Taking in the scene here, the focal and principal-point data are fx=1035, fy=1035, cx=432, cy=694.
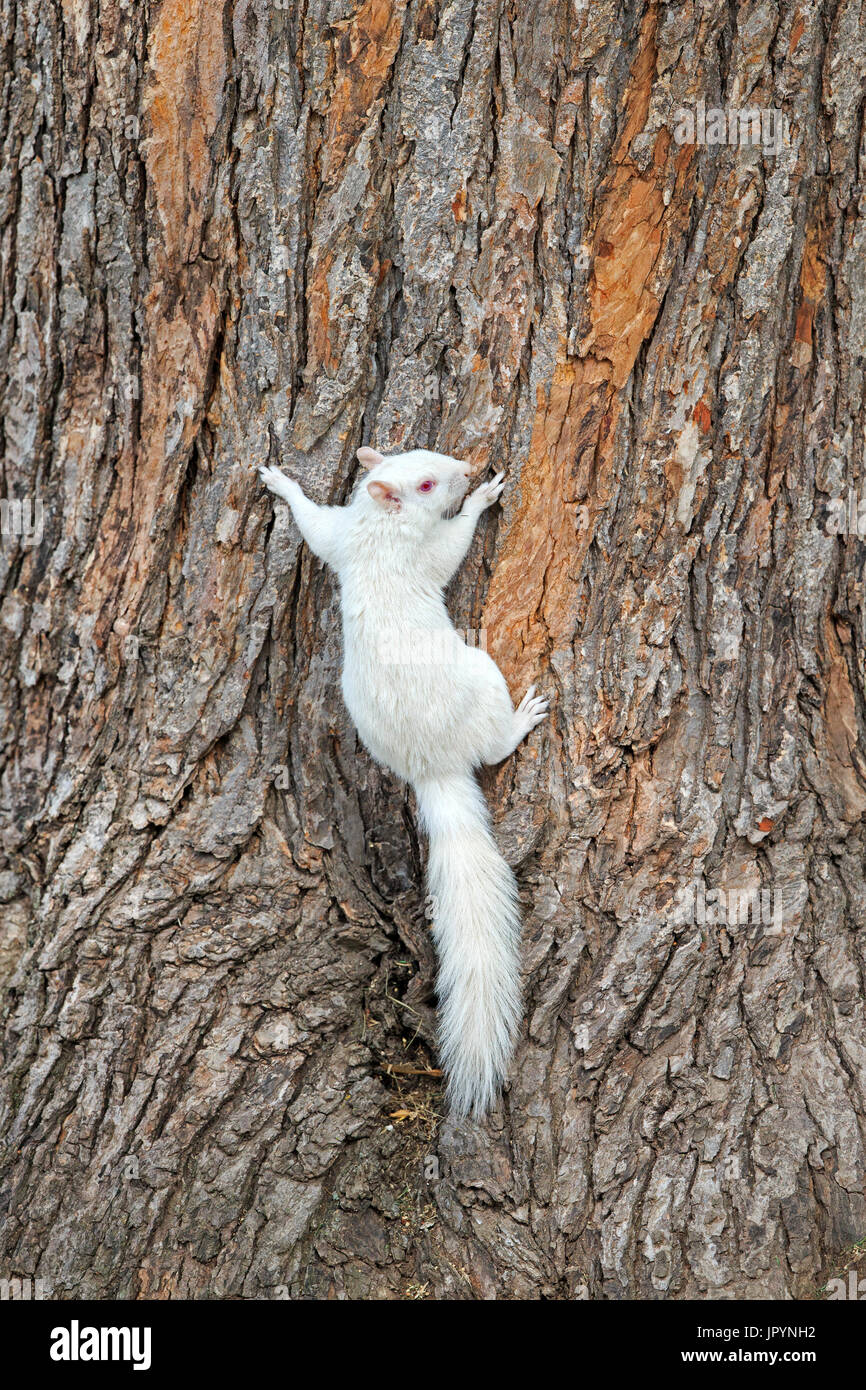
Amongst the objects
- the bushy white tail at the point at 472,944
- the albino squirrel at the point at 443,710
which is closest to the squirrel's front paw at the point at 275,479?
the albino squirrel at the point at 443,710

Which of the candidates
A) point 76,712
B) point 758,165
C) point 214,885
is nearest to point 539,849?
point 214,885

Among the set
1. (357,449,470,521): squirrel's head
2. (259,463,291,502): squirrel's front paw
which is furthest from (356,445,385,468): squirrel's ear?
(259,463,291,502): squirrel's front paw

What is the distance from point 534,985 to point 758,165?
2.43m

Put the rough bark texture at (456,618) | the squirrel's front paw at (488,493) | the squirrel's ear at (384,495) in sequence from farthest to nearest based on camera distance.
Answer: the squirrel's ear at (384,495)
the squirrel's front paw at (488,493)
the rough bark texture at (456,618)

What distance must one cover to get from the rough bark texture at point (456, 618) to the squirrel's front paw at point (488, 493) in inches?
1.8

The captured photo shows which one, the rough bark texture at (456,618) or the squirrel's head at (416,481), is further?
the squirrel's head at (416,481)

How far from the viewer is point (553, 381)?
292 centimetres

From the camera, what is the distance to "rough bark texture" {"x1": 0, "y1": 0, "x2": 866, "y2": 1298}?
2840 millimetres

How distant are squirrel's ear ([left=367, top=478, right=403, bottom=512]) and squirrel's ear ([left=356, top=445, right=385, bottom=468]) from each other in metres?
0.05

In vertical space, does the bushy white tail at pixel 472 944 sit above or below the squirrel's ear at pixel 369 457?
below

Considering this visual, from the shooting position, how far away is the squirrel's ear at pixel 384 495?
3166 mm

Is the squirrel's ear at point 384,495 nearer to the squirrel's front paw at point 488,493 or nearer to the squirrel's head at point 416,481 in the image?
the squirrel's head at point 416,481

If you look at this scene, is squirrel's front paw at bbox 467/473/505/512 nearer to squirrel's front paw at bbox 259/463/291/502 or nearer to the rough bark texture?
the rough bark texture
